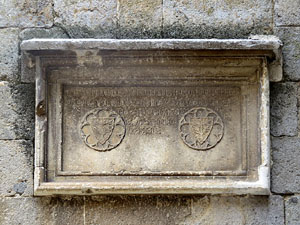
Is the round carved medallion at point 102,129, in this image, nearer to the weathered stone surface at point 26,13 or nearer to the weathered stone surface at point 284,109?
the weathered stone surface at point 26,13

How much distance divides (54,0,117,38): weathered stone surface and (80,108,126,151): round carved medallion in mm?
572

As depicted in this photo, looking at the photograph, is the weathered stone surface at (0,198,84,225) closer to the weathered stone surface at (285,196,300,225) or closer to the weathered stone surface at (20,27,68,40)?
the weathered stone surface at (20,27,68,40)

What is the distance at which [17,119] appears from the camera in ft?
8.09

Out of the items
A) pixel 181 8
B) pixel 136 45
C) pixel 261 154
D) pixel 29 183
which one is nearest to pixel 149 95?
pixel 136 45

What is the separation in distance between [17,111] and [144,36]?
1.07 metres

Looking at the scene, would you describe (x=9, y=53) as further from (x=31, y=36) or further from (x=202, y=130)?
(x=202, y=130)

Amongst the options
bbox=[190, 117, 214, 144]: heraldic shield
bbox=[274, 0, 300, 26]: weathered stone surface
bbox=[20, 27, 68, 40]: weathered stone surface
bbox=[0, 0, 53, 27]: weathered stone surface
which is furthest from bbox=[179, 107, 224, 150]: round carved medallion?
bbox=[0, 0, 53, 27]: weathered stone surface

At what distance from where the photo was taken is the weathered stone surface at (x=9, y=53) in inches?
98.0

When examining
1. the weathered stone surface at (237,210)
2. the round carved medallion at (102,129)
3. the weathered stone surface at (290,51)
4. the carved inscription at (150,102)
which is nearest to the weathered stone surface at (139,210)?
the weathered stone surface at (237,210)

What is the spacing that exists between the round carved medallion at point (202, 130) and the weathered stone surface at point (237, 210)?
39 centimetres

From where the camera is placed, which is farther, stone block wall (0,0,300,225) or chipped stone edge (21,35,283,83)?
stone block wall (0,0,300,225)

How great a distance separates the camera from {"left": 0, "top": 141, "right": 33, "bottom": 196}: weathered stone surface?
2.44 m

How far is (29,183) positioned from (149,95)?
107 cm

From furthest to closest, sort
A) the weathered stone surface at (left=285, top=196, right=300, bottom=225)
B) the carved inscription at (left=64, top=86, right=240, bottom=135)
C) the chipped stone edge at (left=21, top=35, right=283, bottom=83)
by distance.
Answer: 1. the carved inscription at (left=64, top=86, right=240, bottom=135)
2. the weathered stone surface at (left=285, top=196, right=300, bottom=225)
3. the chipped stone edge at (left=21, top=35, right=283, bottom=83)
